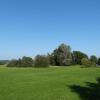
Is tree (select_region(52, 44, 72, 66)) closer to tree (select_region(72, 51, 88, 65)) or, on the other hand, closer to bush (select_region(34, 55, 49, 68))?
tree (select_region(72, 51, 88, 65))

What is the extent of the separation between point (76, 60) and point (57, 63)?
7.71m

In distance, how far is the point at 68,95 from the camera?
65.0 feet

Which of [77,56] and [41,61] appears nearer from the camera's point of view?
[41,61]

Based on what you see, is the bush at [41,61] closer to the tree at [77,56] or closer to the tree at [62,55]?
the tree at [62,55]

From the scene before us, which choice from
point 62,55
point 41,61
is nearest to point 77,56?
point 62,55

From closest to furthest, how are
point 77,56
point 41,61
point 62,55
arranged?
point 41,61
point 62,55
point 77,56

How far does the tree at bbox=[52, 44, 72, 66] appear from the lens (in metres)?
107

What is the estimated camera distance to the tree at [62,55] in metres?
107

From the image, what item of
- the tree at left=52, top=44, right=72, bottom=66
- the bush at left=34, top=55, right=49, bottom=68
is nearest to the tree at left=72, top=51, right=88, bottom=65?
the tree at left=52, top=44, right=72, bottom=66

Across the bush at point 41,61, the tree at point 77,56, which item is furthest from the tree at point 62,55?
the bush at point 41,61

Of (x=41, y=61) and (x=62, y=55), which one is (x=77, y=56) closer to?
Result: (x=62, y=55)

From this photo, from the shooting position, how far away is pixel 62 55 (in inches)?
4247

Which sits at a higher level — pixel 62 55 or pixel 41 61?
pixel 62 55

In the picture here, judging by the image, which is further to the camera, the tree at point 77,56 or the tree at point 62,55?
the tree at point 77,56
